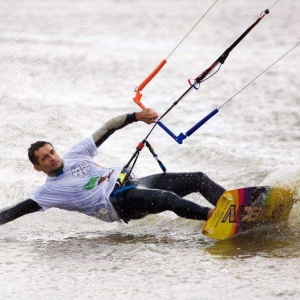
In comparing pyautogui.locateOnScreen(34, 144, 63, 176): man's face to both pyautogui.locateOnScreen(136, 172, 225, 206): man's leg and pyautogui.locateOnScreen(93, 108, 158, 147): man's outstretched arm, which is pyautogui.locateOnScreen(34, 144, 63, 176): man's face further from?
pyautogui.locateOnScreen(136, 172, 225, 206): man's leg

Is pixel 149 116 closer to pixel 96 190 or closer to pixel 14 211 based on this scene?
pixel 96 190

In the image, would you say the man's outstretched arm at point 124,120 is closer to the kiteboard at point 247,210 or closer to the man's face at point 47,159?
the man's face at point 47,159

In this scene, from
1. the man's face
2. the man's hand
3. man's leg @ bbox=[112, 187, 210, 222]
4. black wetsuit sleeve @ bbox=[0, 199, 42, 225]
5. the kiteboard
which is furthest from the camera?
the man's hand

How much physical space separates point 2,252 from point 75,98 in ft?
28.2

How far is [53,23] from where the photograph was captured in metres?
23.7

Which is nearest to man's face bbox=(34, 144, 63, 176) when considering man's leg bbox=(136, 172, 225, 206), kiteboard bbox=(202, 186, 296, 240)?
man's leg bbox=(136, 172, 225, 206)

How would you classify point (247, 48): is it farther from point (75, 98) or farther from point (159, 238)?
point (159, 238)

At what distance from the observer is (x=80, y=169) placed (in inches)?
295

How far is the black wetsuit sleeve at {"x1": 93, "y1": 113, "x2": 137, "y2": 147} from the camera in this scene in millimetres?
7633

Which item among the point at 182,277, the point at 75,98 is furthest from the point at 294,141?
the point at 182,277

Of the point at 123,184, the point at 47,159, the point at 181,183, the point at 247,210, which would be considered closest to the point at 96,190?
the point at 123,184

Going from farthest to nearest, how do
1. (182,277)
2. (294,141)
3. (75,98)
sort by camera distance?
(75,98), (294,141), (182,277)

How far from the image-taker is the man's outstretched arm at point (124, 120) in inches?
294

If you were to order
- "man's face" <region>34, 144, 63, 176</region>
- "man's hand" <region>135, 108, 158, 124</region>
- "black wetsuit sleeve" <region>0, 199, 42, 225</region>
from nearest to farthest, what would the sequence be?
1. "black wetsuit sleeve" <region>0, 199, 42, 225</region>
2. "man's face" <region>34, 144, 63, 176</region>
3. "man's hand" <region>135, 108, 158, 124</region>
